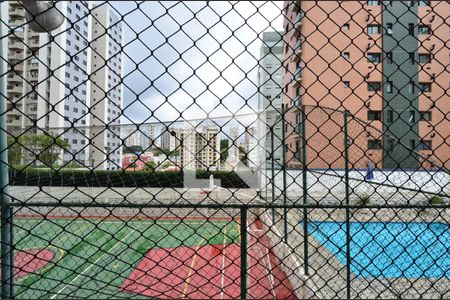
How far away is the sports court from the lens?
4.76 feet

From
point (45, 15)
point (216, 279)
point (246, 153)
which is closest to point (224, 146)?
point (246, 153)

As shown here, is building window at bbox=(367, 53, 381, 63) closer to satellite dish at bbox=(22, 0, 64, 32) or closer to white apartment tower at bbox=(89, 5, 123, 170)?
white apartment tower at bbox=(89, 5, 123, 170)

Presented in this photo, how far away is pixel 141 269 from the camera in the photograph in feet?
16.0

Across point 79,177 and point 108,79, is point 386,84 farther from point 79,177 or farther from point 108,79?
point 79,177

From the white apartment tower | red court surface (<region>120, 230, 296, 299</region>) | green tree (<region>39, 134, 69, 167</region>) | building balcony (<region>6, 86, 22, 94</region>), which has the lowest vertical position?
red court surface (<region>120, 230, 296, 299</region>)

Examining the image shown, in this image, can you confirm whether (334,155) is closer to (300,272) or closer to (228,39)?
(300,272)

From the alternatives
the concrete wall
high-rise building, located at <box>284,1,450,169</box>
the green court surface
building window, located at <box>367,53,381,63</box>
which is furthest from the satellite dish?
building window, located at <box>367,53,381,63</box>

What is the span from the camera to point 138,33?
3.26 feet

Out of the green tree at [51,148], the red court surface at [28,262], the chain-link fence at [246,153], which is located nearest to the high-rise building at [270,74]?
the chain-link fence at [246,153]

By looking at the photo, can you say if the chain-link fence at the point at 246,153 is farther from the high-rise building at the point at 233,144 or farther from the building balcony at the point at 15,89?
the building balcony at the point at 15,89

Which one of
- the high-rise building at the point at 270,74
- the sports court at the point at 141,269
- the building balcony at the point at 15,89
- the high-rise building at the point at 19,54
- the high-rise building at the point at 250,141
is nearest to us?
the high-rise building at the point at 19,54

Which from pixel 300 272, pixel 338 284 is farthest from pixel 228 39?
pixel 300 272

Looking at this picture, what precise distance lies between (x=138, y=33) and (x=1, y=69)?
0.75 m

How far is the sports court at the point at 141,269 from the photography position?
1.45 m
